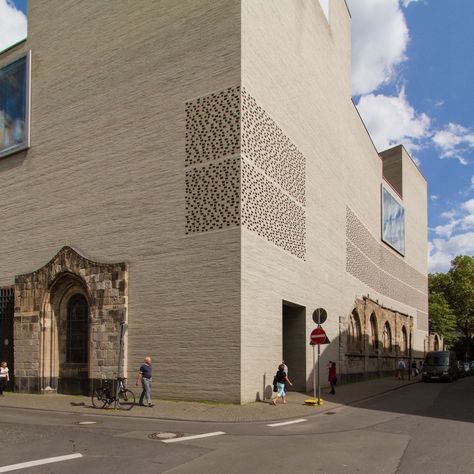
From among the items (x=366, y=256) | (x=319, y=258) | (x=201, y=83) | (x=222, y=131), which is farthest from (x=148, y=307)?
(x=366, y=256)

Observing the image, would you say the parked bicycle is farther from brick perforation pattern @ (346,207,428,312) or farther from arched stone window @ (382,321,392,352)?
arched stone window @ (382,321,392,352)

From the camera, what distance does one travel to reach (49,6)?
2616 cm

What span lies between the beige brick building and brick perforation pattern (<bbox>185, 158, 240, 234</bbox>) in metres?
0.05

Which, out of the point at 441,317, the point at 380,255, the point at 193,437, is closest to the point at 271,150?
the point at 193,437

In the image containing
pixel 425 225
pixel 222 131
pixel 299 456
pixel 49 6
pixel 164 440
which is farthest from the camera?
pixel 425 225

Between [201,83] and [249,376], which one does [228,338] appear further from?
[201,83]

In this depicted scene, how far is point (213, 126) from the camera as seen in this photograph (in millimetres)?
20062

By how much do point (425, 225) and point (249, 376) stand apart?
54.1 meters

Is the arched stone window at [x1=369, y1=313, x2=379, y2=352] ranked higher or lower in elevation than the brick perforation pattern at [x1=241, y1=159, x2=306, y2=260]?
lower

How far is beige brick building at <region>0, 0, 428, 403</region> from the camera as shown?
1922 cm

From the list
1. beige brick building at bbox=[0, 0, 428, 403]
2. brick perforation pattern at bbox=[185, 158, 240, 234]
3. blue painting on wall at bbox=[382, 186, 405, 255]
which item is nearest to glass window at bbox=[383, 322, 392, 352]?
blue painting on wall at bbox=[382, 186, 405, 255]

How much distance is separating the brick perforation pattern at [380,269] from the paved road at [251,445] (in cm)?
2147

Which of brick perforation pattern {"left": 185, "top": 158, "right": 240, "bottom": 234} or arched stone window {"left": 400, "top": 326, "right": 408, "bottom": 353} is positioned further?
arched stone window {"left": 400, "top": 326, "right": 408, "bottom": 353}

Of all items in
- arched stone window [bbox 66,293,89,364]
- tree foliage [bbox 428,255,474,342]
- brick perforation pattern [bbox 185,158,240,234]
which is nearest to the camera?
brick perforation pattern [bbox 185,158,240,234]
